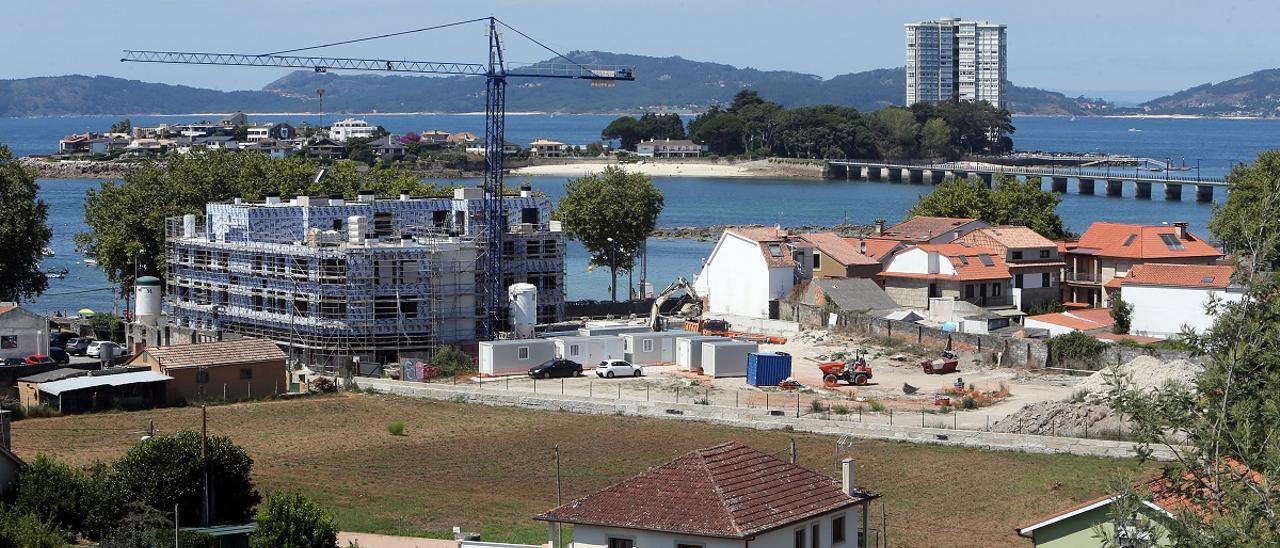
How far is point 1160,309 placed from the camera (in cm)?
4900

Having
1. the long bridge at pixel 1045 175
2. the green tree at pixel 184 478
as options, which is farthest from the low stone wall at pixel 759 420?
the long bridge at pixel 1045 175

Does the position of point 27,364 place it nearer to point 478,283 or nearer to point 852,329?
point 478,283

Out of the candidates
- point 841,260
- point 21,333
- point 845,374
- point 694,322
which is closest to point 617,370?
point 845,374

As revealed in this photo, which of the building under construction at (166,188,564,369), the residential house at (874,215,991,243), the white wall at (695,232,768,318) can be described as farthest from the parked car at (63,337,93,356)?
the residential house at (874,215,991,243)

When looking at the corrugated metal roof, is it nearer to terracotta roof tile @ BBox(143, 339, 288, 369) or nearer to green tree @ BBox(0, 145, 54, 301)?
terracotta roof tile @ BBox(143, 339, 288, 369)

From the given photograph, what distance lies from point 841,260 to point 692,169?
121518 millimetres

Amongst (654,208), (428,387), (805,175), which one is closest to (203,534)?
(428,387)

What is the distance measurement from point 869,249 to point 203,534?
36.7m

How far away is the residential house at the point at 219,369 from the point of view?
3897 centimetres

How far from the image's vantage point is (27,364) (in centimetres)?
4069

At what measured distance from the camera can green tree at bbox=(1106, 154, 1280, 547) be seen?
13.9m

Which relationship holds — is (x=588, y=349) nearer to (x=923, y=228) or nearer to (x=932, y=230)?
(x=932, y=230)

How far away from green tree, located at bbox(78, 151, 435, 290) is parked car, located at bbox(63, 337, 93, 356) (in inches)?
266

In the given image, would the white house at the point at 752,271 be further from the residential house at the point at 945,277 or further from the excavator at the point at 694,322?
the residential house at the point at 945,277
